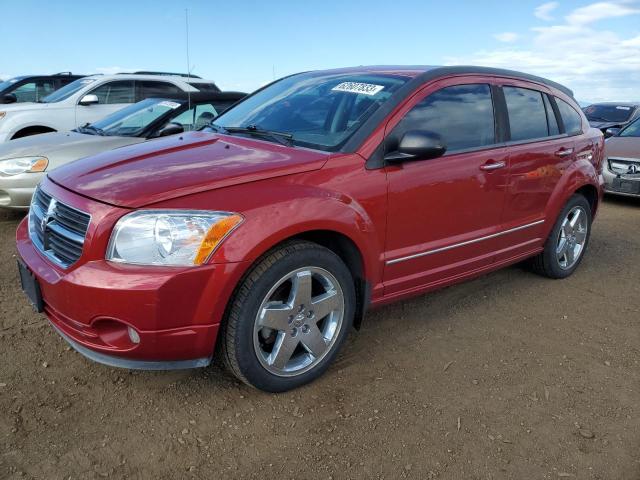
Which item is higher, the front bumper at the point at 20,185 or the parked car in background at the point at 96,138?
the parked car in background at the point at 96,138

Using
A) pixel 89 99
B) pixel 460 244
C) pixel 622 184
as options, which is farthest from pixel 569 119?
pixel 89 99

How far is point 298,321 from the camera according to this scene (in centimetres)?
270

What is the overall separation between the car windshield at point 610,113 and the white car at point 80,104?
9785 millimetres

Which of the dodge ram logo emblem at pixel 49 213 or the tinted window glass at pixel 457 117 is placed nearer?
the dodge ram logo emblem at pixel 49 213

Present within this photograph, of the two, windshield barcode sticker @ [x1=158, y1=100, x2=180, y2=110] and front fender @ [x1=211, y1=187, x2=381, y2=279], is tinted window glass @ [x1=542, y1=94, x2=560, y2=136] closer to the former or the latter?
front fender @ [x1=211, y1=187, x2=381, y2=279]

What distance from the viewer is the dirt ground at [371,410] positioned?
2.27 meters

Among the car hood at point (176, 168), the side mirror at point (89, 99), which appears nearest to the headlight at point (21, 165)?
the side mirror at point (89, 99)

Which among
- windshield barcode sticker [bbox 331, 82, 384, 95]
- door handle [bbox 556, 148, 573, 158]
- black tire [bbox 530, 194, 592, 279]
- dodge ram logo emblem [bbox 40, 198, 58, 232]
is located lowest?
black tire [bbox 530, 194, 592, 279]

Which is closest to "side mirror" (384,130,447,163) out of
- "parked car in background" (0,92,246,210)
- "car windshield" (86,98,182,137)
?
"parked car in background" (0,92,246,210)

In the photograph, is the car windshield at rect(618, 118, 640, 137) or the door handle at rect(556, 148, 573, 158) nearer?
the door handle at rect(556, 148, 573, 158)

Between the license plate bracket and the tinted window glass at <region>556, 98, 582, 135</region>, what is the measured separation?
153 inches

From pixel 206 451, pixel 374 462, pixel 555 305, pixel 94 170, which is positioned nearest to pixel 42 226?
pixel 94 170

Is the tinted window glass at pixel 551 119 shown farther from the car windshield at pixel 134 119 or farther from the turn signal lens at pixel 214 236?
the car windshield at pixel 134 119

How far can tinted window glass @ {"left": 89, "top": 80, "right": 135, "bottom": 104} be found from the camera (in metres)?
8.38
